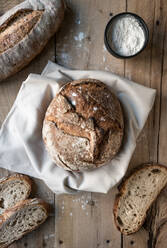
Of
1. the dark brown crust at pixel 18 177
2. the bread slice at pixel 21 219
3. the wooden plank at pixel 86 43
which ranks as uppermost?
the wooden plank at pixel 86 43

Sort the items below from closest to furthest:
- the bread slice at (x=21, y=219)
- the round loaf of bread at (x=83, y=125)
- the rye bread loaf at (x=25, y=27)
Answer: the round loaf of bread at (x=83, y=125) → the rye bread loaf at (x=25, y=27) → the bread slice at (x=21, y=219)

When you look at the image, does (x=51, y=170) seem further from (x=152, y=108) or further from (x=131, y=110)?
(x=152, y=108)

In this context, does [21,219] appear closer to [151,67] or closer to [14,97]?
[14,97]

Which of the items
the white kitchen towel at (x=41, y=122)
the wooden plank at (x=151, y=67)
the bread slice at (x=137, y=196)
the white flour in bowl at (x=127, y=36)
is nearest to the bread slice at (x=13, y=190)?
the white kitchen towel at (x=41, y=122)

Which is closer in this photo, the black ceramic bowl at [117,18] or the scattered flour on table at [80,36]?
the black ceramic bowl at [117,18]

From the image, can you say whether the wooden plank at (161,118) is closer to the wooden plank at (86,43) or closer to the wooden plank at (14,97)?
the wooden plank at (86,43)

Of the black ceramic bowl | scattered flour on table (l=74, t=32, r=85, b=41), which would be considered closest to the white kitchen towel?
the black ceramic bowl
